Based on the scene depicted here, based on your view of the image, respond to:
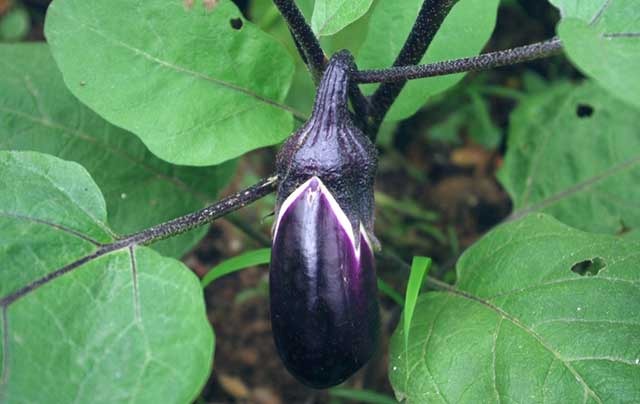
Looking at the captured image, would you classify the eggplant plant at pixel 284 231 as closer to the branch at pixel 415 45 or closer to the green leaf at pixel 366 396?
the branch at pixel 415 45

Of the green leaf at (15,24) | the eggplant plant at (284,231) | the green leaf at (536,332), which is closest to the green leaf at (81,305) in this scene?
the eggplant plant at (284,231)

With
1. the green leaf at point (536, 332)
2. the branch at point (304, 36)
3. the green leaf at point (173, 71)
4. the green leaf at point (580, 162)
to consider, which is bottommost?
the green leaf at point (580, 162)

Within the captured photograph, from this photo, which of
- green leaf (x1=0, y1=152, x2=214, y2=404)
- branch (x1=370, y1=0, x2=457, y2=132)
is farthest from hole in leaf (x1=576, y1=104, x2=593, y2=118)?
green leaf (x1=0, y1=152, x2=214, y2=404)

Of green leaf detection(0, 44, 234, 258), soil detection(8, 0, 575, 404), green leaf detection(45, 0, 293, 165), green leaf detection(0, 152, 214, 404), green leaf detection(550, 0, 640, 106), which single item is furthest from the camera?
soil detection(8, 0, 575, 404)

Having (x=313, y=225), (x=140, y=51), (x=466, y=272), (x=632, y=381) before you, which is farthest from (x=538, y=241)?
(x=140, y=51)

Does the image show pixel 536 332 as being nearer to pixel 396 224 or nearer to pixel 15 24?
pixel 396 224

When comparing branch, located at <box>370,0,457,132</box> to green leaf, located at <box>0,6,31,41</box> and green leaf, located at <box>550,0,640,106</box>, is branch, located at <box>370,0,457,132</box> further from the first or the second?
green leaf, located at <box>0,6,31,41</box>

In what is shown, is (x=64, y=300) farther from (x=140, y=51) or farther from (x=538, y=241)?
(x=538, y=241)
